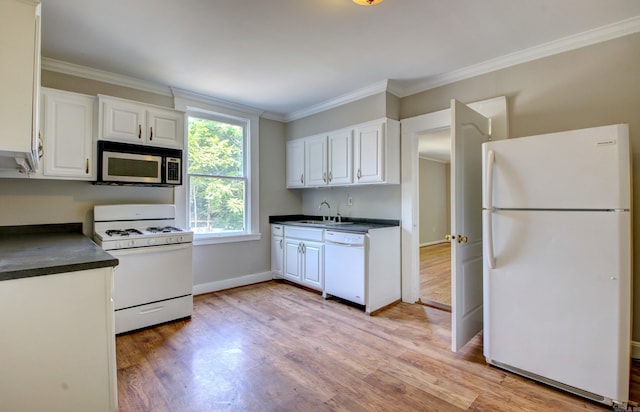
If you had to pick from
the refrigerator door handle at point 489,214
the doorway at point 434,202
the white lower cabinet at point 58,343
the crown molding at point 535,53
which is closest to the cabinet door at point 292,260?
the doorway at point 434,202

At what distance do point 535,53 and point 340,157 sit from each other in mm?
2090

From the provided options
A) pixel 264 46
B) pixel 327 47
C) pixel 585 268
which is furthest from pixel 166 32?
pixel 585 268

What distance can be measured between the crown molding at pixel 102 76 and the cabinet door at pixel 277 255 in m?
2.26

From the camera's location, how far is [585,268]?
5.91ft

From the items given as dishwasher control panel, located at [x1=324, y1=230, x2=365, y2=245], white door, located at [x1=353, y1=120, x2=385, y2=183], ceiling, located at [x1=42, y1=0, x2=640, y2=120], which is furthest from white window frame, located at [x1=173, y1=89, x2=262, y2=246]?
white door, located at [x1=353, y1=120, x2=385, y2=183]

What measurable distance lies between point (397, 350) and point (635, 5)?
9.57 feet

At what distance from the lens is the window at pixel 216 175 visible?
3832 millimetres

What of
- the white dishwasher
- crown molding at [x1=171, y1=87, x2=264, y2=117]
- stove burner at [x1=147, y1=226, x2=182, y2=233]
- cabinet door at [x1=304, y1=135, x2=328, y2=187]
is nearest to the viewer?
stove burner at [x1=147, y1=226, x2=182, y2=233]

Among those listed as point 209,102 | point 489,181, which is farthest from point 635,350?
point 209,102

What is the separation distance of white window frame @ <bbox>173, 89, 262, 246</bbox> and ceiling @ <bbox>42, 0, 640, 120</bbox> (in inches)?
17.0

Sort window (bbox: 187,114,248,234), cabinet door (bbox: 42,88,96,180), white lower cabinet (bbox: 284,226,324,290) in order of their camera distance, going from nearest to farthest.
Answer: cabinet door (bbox: 42,88,96,180), white lower cabinet (bbox: 284,226,324,290), window (bbox: 187,114,248,234)

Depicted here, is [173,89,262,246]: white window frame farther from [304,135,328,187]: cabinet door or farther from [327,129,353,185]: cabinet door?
[327,129,353,185]: cabinet door

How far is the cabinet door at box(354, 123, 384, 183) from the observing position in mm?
3402

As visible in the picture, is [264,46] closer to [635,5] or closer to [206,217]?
[206,217]
